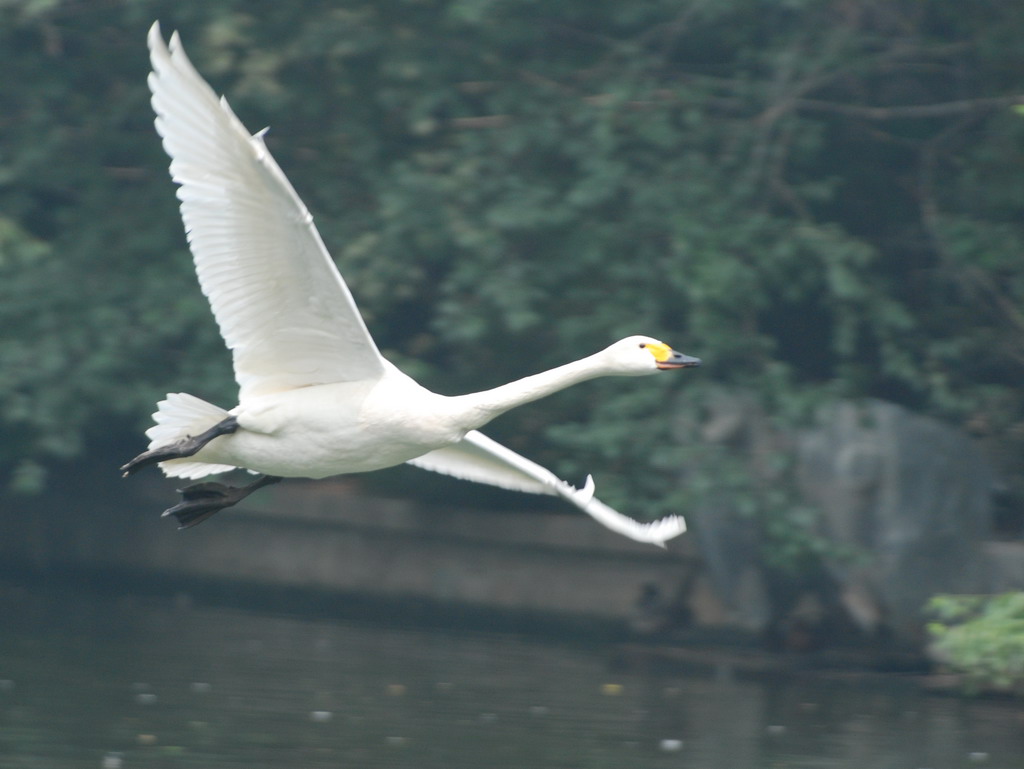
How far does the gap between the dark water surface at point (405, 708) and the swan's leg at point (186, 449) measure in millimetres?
1623

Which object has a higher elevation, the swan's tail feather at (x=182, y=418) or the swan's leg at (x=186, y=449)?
the swan's tail feather at (x=182, y=418)

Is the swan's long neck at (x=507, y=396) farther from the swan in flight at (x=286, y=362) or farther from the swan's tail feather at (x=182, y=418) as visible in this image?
the swan's tail feather at (x=182, y=418)

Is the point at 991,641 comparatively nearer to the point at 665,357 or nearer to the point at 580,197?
the point at 665,357

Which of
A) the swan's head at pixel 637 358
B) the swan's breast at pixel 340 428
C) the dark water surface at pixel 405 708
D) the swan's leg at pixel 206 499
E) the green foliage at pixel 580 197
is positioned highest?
the green foliage at pixel 580 197

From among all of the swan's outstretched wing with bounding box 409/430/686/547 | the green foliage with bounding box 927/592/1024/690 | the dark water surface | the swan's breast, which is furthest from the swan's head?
the green foliage with bounding box 927/592/1024/690

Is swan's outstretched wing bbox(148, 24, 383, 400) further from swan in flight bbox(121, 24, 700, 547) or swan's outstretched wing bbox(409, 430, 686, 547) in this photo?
swan's outstretched wing bbox(409, 430, 686, 547)

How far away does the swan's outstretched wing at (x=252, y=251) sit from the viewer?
496 cm

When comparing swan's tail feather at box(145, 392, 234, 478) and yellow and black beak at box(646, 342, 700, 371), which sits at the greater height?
yellow and black beak at box(646, 342, 700, 371)

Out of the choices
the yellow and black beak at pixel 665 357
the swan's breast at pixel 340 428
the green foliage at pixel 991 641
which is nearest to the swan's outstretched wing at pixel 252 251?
the swan's breast at pixel 340 428

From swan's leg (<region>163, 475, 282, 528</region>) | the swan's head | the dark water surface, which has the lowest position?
the dark water surface

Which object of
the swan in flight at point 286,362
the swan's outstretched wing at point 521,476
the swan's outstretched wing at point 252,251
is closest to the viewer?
the swan's outstretched wing at point 252,251

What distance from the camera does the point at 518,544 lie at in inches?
455

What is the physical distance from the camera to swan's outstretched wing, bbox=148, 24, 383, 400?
4961 mm

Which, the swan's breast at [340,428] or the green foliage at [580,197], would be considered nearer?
the swan's breast at [340,428]
